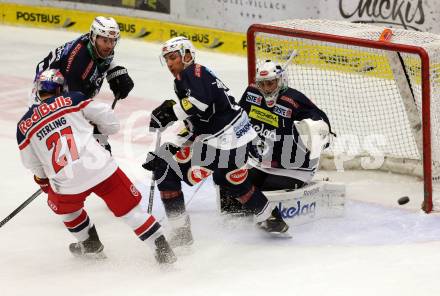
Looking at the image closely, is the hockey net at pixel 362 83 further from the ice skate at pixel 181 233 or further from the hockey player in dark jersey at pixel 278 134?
the ice skate at pixel 181 233

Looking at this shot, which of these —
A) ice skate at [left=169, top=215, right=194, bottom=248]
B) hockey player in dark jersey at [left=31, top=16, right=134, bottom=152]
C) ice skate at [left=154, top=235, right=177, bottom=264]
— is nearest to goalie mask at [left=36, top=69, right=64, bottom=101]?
hockey player in dark jersey at [left=31, top=16, right=134, bottom=152]

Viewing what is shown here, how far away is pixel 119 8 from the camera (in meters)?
9.55

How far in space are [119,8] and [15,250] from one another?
502 cm

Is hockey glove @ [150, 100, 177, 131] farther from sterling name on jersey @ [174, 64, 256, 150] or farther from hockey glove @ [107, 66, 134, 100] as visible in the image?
hockey glove @ [107, 66, 134, 100]

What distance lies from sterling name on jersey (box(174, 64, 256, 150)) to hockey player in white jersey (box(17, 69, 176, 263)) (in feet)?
1.24

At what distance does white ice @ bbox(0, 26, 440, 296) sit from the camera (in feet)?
14.0

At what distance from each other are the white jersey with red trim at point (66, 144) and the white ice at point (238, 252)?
48 cm

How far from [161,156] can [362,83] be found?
1.72 metres

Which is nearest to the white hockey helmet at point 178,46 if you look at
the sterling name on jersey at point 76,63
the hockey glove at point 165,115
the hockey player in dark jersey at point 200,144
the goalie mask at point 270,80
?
the hockey player in dark jersey at point 200,144

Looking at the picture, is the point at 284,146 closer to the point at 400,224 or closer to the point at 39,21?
the point at 400,224

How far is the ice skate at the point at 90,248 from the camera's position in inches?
184

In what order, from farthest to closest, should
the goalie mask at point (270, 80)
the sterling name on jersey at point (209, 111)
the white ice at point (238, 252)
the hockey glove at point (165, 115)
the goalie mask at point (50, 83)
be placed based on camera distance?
1. the goalie mask at point (270, 80)
2. the hockey glove at point (165, 115)
3. the sterling name on jersey at point (209, 111)
4. the goalie mask at point (50, 83)
5. the white ice at point (238, 252)

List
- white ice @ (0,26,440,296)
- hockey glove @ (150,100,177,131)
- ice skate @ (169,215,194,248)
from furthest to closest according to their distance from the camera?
ice skate @ (169,215,194,248) → hockey glove @ (150,100,177,131) → white ice @ (0,26,440,296)

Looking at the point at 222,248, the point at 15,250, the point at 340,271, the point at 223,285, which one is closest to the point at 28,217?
the point at 15,250
